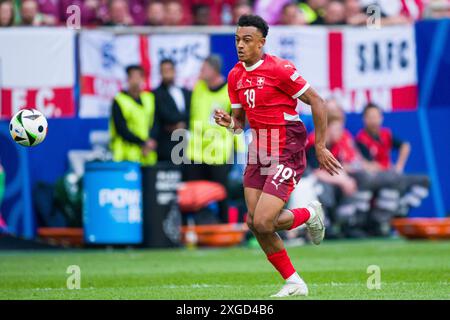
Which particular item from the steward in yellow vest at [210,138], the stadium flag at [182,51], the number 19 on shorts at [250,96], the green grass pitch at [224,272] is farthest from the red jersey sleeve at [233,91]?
the stadium flag at [182,51]

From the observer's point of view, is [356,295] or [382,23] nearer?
[356,295]

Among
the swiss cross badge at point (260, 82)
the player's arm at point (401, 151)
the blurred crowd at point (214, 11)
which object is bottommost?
the player's arm at point (401, 151)

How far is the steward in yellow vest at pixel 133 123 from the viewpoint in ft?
59.6

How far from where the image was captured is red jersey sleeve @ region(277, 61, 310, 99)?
422 inches

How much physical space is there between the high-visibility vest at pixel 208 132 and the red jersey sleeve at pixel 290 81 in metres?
7.19

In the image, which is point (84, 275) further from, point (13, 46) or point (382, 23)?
point (382, 23)

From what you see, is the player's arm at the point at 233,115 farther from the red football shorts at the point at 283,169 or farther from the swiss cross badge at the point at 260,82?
the red football shorts at the point at 283,169

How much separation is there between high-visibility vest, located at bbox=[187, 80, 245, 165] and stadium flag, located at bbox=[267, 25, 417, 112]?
1945 mm

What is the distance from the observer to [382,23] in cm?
2011

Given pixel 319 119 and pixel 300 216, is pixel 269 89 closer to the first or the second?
pixel 319 119

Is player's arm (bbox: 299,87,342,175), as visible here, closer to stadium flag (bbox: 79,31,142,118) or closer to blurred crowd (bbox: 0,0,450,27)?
stadium flag (bbox: 79,31,142,118)
